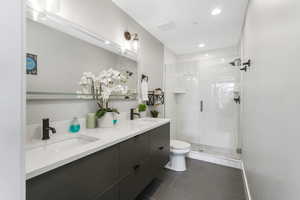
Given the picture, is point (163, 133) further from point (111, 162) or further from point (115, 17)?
point (115, 17)

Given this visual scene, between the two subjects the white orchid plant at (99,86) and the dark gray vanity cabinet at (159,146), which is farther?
the dark gray vanity cabinet at (159,146)

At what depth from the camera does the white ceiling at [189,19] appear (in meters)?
1.75

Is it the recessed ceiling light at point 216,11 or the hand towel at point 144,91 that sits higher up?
the recessed ceiling light at point 216,11

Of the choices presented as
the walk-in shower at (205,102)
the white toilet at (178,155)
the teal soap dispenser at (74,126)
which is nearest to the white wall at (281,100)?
the white toilet at (178,155)

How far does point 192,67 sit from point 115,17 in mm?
2178

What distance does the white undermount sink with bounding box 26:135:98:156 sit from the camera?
3.00ft

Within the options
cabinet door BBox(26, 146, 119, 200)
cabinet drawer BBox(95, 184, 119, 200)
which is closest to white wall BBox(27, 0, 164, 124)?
cabinet door BBox(26, 146, 119, 200)

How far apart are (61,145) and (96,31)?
1.27 metres

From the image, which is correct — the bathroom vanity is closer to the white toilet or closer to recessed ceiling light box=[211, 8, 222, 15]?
the white toilet

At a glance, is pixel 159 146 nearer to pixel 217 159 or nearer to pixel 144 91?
pixel 144 91

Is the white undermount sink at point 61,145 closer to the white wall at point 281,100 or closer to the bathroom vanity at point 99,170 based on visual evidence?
the bathroom vanity at point 99,170

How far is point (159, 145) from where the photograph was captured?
5.85ft

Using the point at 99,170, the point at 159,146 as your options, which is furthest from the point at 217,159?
the point at 99,170

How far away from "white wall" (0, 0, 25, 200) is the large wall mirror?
0.82 metres
